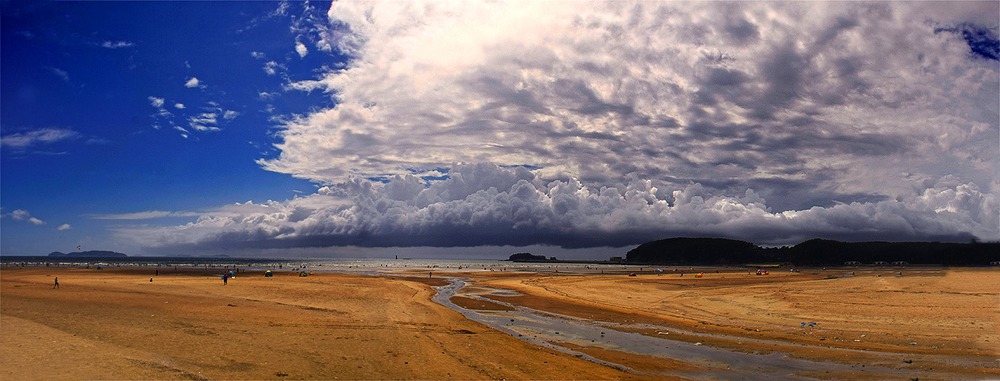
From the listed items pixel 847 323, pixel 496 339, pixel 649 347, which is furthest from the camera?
pixel 847 323

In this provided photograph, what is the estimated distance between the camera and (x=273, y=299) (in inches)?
1534

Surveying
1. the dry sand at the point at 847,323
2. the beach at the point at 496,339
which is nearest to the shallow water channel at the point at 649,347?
the beach at the point at 496,339

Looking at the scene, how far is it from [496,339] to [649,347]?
6.59 m

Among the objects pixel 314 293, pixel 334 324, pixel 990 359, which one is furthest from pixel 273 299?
pixel 990 359

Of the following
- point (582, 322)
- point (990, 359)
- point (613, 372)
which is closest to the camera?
point (613, 372)

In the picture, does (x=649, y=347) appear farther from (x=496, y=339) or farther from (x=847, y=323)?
(x=847, y=323)

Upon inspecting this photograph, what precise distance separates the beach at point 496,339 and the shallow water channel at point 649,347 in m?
0.10

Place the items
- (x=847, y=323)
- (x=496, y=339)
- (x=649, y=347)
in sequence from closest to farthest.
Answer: (x=649, y=347)
(x=496, y=339)
(x=847, y=323)

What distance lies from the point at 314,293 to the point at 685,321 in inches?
1218

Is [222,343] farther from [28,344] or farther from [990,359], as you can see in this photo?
[990,359]

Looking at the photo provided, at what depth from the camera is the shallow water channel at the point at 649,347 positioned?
1741 cm

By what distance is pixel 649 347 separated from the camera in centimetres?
2208

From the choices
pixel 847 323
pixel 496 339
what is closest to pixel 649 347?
pixel 496 339

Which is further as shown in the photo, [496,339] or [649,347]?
[496,339]
